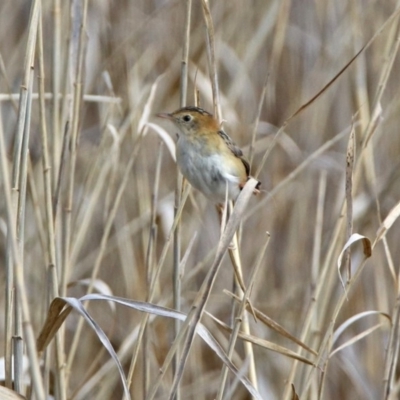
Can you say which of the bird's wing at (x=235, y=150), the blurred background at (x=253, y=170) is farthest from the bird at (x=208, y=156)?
the blurred background at (x=253, y=170)

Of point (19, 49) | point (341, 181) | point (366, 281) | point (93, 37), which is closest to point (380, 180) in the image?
point (341, 181)

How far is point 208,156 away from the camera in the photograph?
6.22 feet

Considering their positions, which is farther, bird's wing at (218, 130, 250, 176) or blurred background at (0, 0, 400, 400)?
blurred background at (0, 0, 400, 400)

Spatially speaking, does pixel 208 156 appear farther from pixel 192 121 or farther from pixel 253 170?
pixel 253 170

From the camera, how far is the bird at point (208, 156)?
1.82 m

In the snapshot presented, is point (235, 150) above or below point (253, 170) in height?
above

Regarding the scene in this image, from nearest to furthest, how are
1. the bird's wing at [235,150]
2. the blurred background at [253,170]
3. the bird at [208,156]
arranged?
the bird at [208,156] → the bird's wing at [235,150] → the blurred background at [253,170]

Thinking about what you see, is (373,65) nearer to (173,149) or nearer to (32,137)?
(173,149)

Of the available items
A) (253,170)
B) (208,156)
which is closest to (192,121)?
(208,156)

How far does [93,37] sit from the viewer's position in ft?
8.29

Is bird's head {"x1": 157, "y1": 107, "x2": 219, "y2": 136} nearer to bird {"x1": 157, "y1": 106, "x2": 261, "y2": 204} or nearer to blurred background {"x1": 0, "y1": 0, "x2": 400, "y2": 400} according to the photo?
bird {"x1": 157, "y1": 106, "x2": 261, "y2": 204}

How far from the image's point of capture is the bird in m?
1.82

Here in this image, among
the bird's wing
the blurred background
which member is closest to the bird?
the bird's wing

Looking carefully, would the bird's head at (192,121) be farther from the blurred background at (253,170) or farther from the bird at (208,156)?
the blurred background at (253,170)
